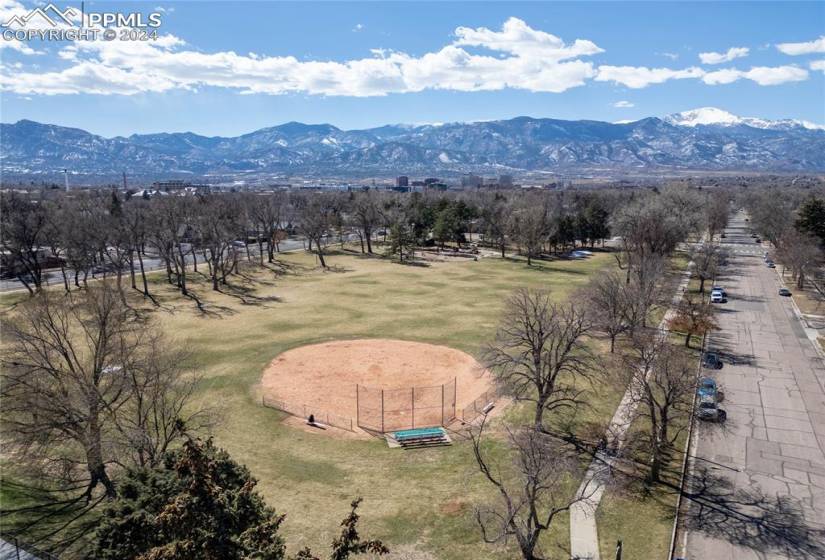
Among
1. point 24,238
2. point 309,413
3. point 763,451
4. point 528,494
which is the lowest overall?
point 309,413

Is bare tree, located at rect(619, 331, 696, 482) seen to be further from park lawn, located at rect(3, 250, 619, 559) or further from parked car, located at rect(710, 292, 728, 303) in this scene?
parked car, located at rect(710, 292, 728, 303)

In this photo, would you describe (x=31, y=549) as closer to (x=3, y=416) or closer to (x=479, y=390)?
(x=3, y=416)

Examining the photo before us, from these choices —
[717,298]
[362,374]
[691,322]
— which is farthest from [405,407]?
[717,298]

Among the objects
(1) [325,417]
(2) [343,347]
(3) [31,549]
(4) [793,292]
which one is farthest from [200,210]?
(4) [793,292]

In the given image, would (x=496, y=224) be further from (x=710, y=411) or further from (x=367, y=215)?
(x=710, y=411)

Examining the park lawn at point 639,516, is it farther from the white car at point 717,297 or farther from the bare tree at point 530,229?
the bare tree at point 530,229

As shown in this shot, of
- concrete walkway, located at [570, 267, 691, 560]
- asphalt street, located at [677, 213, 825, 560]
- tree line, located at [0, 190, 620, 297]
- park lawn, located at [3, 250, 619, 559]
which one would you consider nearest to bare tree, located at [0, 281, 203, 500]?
park lawn, located at [3, 250, 619, 559]
